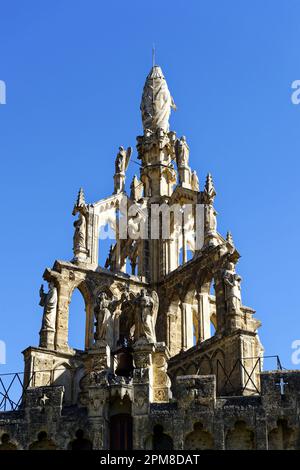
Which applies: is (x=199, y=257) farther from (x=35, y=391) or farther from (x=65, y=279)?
(x=35, y=391)

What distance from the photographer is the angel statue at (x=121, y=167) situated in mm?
67812

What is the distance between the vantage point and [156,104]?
72812mm

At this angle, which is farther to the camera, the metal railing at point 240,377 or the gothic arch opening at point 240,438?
the metal railing at point 240,377

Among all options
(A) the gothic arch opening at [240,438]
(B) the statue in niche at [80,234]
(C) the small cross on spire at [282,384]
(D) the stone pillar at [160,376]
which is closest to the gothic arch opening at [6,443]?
(D) the stone pillar at [160,376]

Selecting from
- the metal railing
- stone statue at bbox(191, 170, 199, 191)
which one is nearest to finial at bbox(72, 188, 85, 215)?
stone statue at bbox(191, 170, 199, 191)

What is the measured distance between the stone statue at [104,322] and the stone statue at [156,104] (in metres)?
18.9

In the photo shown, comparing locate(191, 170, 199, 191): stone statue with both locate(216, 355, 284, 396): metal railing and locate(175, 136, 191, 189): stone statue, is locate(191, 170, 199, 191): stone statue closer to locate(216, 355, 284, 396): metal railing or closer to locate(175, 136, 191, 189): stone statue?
locate(175, 136, 191, 189): stone statue

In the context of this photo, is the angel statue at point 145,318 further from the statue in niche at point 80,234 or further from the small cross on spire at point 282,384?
the statue in niche at point 80,234

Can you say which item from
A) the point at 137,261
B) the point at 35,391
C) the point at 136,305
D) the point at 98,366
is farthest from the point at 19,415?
the point at 137,261

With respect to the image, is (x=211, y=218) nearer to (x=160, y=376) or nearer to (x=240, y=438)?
(x=160, y=376)

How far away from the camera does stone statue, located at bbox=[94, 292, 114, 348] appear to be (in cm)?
5525

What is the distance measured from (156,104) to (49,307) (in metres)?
19.5

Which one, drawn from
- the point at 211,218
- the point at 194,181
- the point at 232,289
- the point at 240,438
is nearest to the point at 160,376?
the point at 240,438
